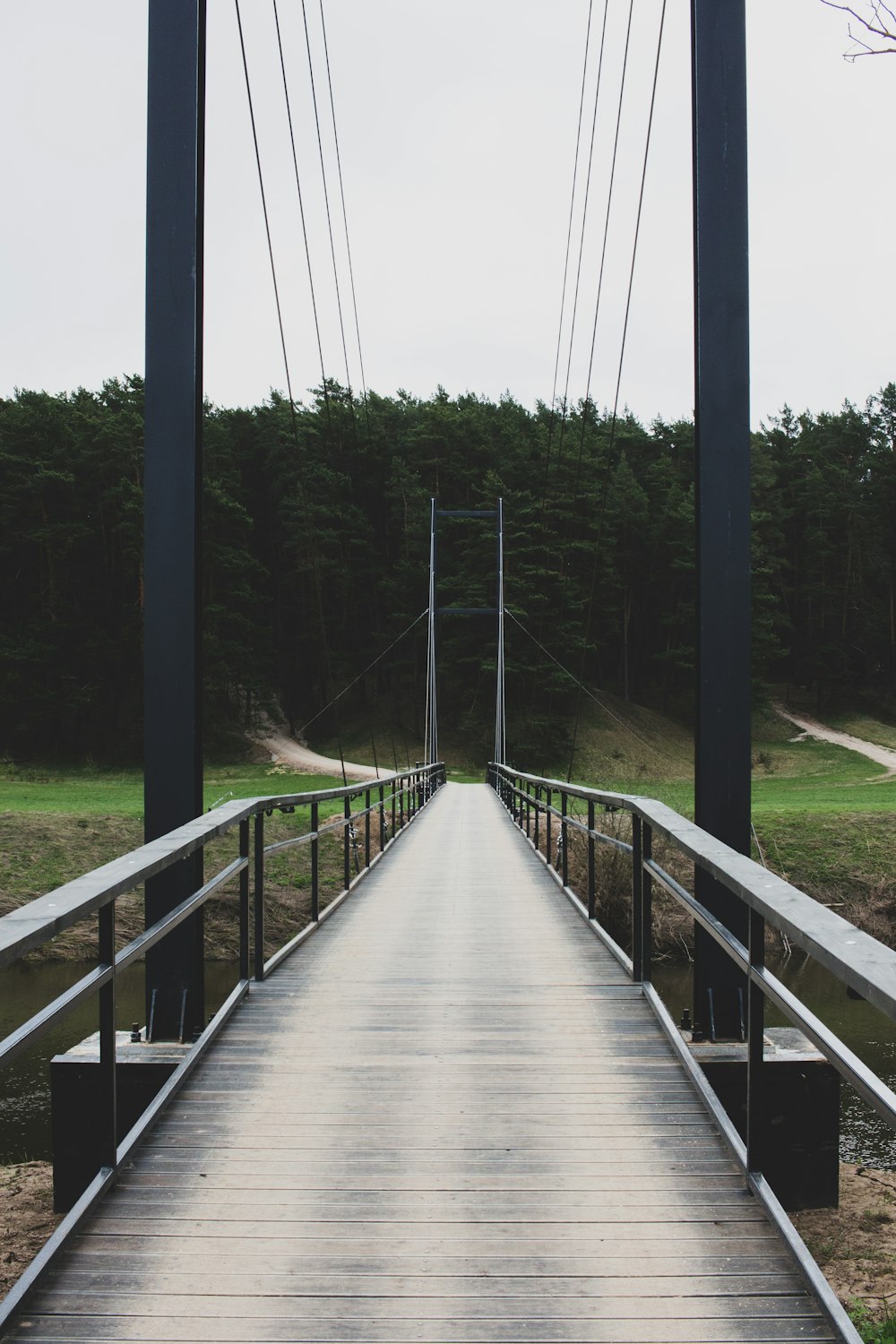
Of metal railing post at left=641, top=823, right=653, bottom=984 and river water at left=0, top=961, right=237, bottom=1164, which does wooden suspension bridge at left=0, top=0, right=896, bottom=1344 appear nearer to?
metal railing post at left=641, top=823, right=653, bottom=984

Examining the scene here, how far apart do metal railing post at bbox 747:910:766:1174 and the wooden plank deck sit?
0.38ft

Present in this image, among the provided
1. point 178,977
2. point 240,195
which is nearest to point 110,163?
point 240,195

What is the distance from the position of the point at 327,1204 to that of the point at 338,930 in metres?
3.58

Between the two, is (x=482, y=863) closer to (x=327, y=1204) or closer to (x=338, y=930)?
(x=338, y=930)

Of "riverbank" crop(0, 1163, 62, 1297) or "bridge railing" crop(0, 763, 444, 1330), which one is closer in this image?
"bridge railing" crop(0, 763, 444, 1330)

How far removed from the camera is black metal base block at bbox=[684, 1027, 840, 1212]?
404 centimetres

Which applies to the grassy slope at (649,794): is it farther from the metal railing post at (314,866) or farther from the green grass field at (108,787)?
the metal railing post at (314,866)

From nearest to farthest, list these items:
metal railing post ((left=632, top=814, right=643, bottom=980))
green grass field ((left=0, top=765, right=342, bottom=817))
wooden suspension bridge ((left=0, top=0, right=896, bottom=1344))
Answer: wooden suspension bridge ((left=0, top=0, right=896, bottom=1344))
metal railing post ((left=632, top=814, right=643, bottom=980))
green grass field ((left=0, top=765, right=342, bottom=817))

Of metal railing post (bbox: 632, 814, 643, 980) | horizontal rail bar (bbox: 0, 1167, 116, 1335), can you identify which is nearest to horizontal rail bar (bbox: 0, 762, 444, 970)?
horizontal rail bar (bbox: 0, 1167, 116, 1335)

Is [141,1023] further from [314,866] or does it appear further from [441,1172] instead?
[441,1172]

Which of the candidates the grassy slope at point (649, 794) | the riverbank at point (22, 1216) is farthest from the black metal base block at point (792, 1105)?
the grassy slope at point (649, 794)

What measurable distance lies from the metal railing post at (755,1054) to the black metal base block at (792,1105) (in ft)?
4.55

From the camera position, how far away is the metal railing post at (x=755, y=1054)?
2447 millimetres

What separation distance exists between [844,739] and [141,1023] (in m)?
44.3
